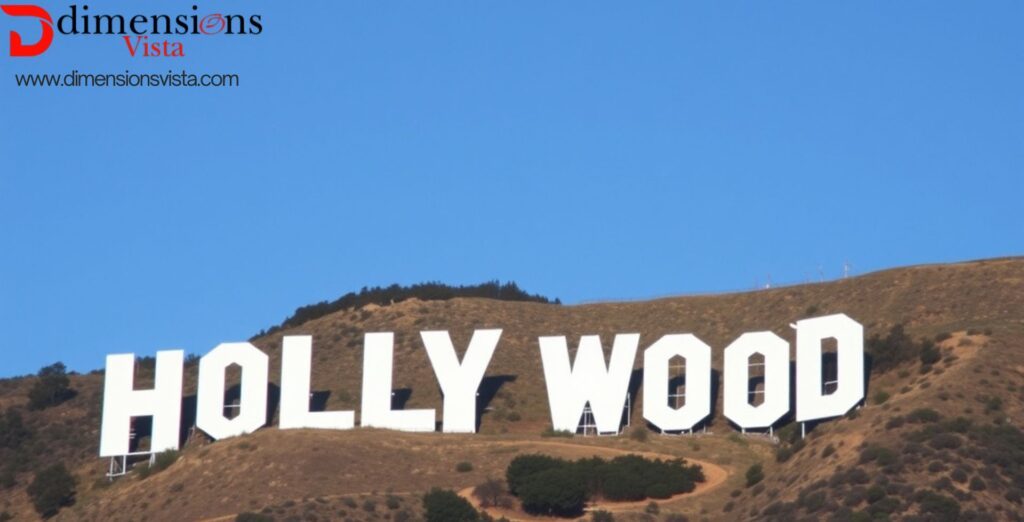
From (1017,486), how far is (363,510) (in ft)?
72.1

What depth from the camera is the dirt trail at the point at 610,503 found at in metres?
77.2

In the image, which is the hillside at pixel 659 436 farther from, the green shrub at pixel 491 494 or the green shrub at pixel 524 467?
the green shrub at pixel 524 467

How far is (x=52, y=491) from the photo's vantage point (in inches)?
3514

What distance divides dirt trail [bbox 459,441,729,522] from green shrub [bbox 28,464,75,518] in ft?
59.2

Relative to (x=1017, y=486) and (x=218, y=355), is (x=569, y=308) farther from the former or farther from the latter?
(x=1017, y=486)

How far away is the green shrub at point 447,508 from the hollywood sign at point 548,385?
1158 centimetres

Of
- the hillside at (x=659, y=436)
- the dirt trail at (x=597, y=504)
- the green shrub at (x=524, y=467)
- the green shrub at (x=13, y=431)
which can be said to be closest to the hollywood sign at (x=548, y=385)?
the hillside at (x=659, y=436)

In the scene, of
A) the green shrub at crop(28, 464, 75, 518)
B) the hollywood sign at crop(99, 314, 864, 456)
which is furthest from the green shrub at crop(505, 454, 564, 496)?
the green shrub at crop(28, 464, 75, 518)

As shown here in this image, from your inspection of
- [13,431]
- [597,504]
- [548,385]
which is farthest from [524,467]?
[13,431]

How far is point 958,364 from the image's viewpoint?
82125 mm

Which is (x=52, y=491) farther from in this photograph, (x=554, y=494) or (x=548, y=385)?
(x=554, y=494)

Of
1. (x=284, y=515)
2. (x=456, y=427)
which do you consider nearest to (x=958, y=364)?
(x=456, y=427)

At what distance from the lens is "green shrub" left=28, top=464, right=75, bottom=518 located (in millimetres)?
88938

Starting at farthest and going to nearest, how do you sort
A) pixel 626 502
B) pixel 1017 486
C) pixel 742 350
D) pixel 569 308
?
pixel 569 308
pixel 742 350
pixel 626 502
pixel 1017 486
